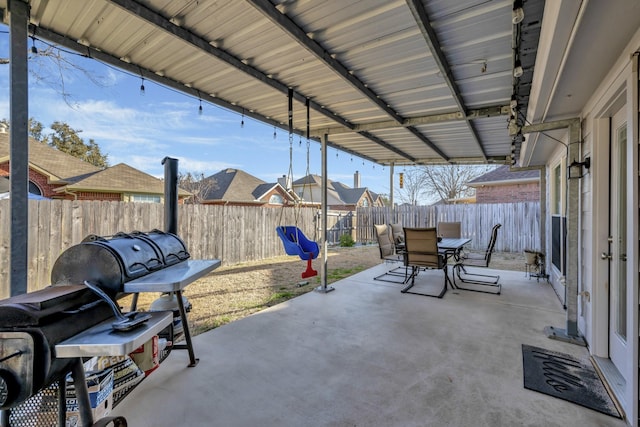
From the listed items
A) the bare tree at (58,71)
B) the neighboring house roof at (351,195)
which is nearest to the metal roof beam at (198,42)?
the bare tree at (58,71)

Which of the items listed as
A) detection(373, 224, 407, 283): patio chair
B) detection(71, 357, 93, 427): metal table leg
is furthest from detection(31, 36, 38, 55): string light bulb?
detection(373, 224, 407, 283): patio chair

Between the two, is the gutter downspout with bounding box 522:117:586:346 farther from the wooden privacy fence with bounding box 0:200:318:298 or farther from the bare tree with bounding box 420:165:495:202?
the bare tree with bounding box 420:165:495:202

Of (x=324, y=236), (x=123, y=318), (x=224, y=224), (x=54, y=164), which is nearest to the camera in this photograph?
(x=123, y=318)

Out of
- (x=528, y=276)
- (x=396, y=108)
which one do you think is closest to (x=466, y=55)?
(x=396, y=108)

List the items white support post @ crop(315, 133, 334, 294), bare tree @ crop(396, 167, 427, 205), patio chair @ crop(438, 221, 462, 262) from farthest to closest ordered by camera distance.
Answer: bare tree @ crop(396, 167, 427, 205)
patio chair @ crop(438, 221, 462, 262)
white support post @ crop(315, 133, 334, 294)

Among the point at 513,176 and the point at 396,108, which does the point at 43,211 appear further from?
the point at 513,176

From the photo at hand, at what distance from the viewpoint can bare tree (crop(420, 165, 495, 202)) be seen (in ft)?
64.2

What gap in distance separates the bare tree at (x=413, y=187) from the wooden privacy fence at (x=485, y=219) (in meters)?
11.1

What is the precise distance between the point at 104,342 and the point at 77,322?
9.8 inches

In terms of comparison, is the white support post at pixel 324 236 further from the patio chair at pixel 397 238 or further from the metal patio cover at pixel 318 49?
the patio chair at pixel 397 238

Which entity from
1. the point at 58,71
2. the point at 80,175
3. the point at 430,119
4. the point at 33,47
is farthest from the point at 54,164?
the point at 430,119

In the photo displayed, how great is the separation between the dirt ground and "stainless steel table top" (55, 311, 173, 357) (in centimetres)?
189

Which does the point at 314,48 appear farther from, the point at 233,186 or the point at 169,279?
the point at 233,186

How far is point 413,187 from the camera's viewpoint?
2214cm
